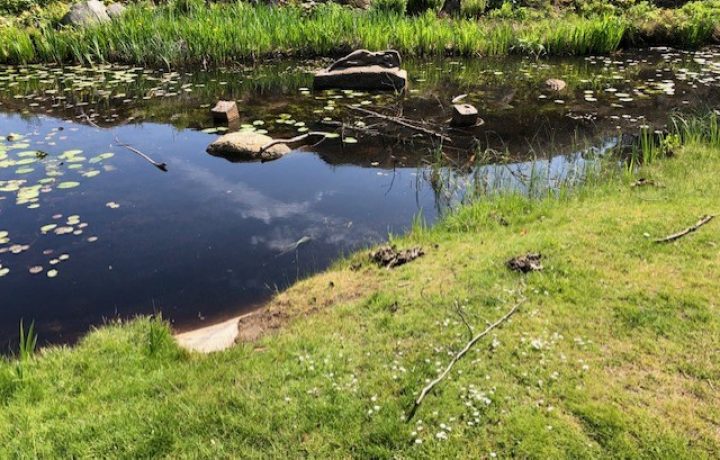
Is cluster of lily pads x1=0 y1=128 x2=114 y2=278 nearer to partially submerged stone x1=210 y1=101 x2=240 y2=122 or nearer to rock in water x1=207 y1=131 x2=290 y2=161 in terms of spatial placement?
rock in water x1=207 y1=131 x2=290 y2=161

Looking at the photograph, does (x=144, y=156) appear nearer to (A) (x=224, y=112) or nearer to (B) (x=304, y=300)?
(A) (x=224, y=112)

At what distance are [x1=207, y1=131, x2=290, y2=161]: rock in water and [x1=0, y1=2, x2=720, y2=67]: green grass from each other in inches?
218

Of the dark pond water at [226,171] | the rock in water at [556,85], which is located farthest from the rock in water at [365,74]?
the rock in water at [556,85]

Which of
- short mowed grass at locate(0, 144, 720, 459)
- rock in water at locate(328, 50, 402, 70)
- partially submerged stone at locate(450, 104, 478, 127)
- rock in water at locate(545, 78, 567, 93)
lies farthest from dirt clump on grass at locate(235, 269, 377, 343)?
rock in water at locate(545, 78, 567, 93)

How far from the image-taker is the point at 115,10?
1623 centimetres

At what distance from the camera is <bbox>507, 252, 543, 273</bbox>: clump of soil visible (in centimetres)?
470

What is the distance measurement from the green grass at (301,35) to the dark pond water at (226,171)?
2.38 feet

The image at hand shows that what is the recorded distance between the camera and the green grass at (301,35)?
538 inches

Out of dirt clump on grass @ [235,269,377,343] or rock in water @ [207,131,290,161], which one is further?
rock in water @ [207,131,290,161]

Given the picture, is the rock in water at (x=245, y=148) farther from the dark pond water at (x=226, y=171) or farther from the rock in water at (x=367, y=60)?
the rock in water at (x=367, y=60)

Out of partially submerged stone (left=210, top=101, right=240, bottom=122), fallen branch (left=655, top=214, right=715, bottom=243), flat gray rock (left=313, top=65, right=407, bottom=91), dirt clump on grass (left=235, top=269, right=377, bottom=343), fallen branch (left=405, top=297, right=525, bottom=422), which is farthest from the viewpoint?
flat gray rock (left=313, top=65, right=407, bottom=91)

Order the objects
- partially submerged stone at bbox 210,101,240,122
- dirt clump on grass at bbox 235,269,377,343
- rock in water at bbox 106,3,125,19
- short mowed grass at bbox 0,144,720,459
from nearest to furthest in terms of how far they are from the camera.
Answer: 1. short mowed grass at bbox 0,144,720,459
2. dirt clump on grass at bbox 235,269,377,343
3. partially submerged stone at bbox 210,101,240,122
4. rock in water at bbox 106,3,125,19

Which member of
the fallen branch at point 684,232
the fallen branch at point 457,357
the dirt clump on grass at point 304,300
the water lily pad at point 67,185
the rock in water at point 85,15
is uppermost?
the rock in water at point 85,15

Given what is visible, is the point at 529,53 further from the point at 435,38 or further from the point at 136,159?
the point at 136,159
